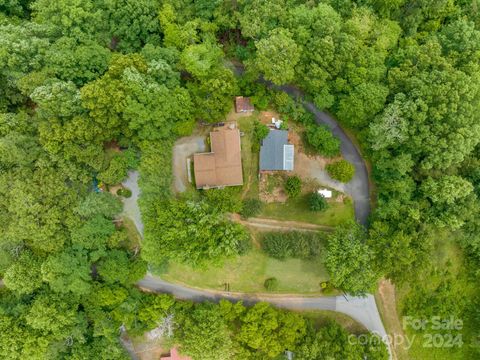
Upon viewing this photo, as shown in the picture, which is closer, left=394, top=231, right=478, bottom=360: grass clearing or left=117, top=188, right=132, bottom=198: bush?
left=117, top=188, right=132, bottom=198: bush

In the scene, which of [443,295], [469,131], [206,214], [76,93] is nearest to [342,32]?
[469,131]

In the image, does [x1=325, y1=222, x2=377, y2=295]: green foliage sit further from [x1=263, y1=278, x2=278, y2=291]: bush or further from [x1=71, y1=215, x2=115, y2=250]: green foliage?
[x1=71, y1=215, x2=115, y2=250]: green foliage

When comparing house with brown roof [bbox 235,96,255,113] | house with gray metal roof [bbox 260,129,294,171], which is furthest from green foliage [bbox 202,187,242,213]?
house with brown roof [bbox 235,96,255,113]

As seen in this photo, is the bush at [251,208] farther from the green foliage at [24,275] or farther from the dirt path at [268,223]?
the green foliage at [24,275]

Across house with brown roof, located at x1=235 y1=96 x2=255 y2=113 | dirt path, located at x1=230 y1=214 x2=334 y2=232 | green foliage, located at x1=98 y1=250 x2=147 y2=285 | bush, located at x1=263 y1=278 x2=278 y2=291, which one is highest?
house with brown roof, located at x1=235 y1=96 x2=255 y2=113

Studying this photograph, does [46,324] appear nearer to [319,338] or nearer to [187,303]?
[187,303]
